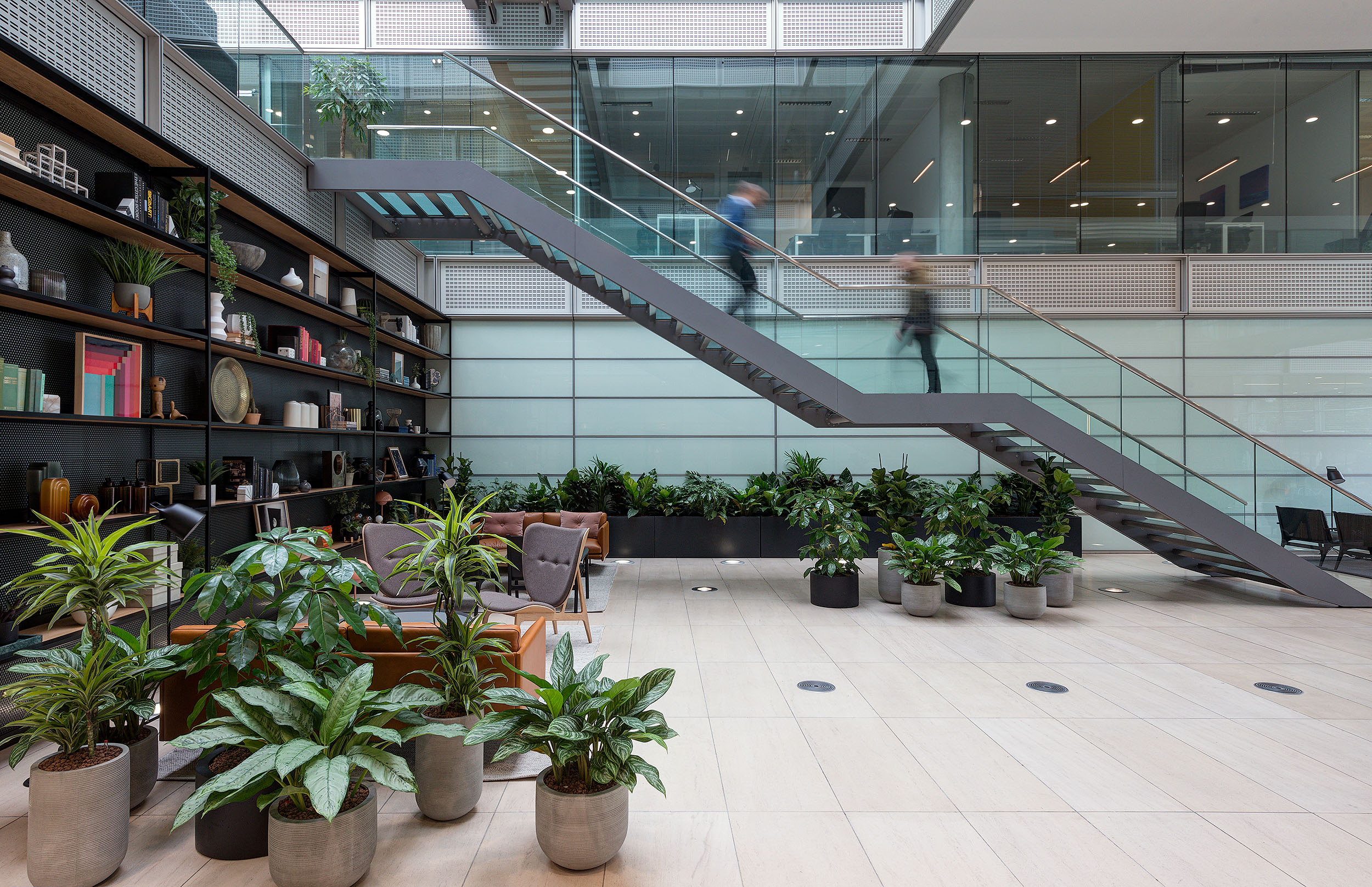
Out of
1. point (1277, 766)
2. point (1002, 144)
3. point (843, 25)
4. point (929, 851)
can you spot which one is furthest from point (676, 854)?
point (843, 25)

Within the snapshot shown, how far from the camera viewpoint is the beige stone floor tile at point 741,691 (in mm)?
4150

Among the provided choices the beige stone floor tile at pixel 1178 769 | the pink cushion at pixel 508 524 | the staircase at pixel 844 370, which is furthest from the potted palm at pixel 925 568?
the pink cushion at pixel 508 524

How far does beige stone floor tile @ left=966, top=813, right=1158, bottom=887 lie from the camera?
2.50 meters

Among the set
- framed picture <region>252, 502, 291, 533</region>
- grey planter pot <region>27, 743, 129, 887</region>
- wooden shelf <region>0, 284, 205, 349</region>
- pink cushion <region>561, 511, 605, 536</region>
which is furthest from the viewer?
pink cushion <region>561, 511, 605, 536</region>

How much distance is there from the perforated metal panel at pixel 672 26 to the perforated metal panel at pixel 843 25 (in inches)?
15.8

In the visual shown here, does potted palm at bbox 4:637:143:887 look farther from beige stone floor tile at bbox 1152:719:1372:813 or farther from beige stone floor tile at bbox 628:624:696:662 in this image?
beige stone floor tile at bbox 1152:719:1372:813

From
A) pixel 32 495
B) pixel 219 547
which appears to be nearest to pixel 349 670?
pixel 32 495

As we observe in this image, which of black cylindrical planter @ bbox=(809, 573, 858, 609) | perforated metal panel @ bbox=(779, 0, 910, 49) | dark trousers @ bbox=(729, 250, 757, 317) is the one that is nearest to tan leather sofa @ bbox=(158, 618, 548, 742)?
black cylindrical planter @ bbox=(809, 573, 858, 609)

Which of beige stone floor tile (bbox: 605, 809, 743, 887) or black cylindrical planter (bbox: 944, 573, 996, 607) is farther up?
black cylindrical planter (bbox: 944, 573, 996, 607)

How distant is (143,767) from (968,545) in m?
6.58

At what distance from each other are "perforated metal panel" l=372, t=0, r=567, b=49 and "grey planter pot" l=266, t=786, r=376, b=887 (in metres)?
11.1

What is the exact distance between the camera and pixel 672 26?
34.7 feet

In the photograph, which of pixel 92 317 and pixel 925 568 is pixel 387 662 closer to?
pixel 92 317

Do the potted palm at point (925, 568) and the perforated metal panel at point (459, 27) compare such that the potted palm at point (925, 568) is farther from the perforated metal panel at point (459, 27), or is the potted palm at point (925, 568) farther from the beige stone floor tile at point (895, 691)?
the perforated metal panel at point (459, 27)
